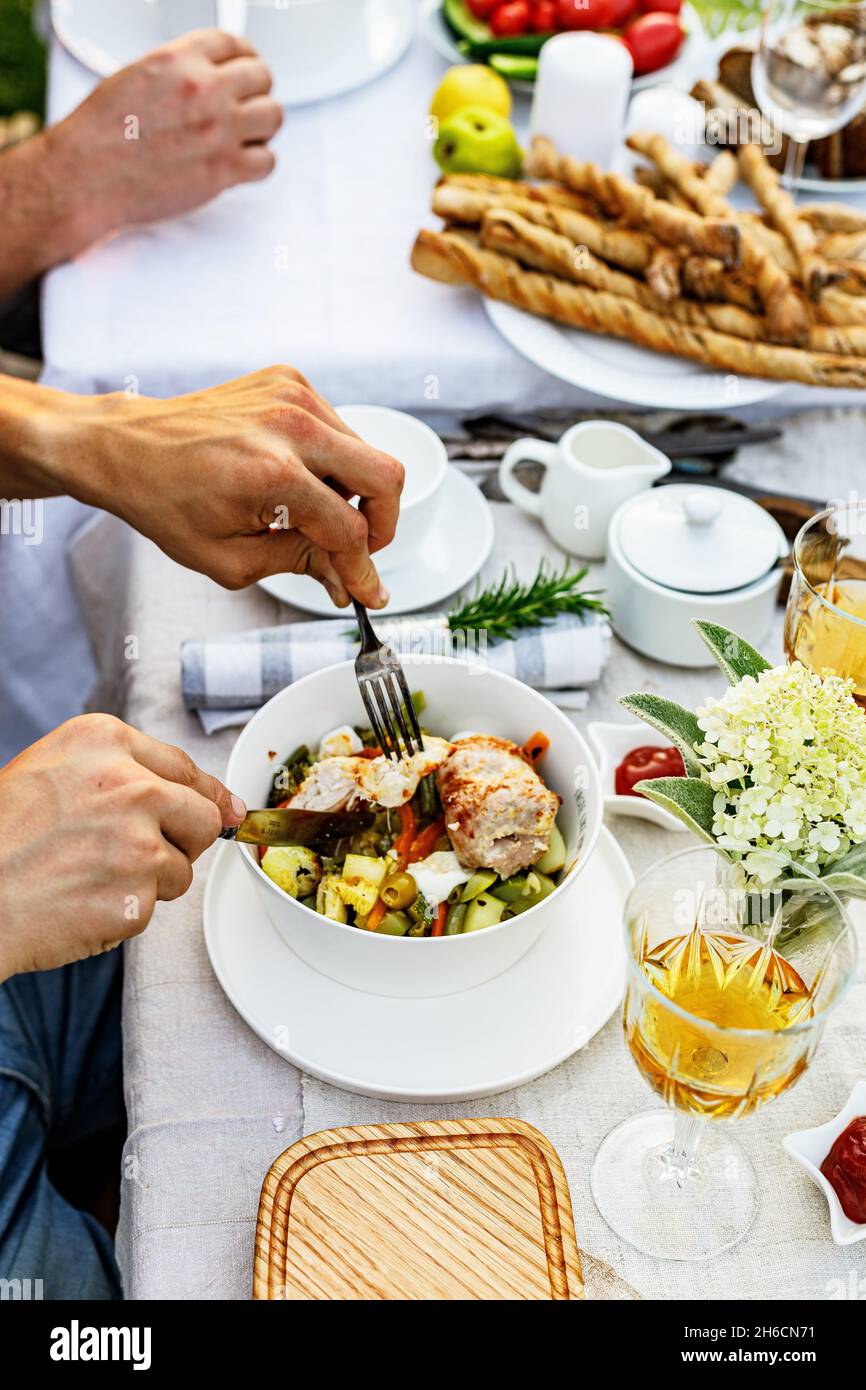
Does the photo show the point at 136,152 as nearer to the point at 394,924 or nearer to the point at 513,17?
the point at 513,17

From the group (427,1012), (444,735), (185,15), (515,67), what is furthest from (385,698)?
Result: (185,15)

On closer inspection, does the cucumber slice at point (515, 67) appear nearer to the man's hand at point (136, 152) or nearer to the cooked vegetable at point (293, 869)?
the man's hand at point (136, 152)

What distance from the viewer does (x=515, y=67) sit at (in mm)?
2234

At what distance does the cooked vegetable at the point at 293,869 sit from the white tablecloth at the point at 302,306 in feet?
3.05

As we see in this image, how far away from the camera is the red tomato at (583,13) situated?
228 centimetres

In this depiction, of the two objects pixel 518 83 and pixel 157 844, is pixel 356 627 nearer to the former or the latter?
pixel 157 844

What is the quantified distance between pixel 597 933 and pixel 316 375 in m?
1.02

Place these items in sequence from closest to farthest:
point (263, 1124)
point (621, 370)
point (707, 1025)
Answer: point (707, 1025) → point (263, 1124) → point (621, 370)

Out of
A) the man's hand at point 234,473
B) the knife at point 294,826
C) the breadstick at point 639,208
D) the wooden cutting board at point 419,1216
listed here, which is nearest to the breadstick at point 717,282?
the breadstick at point 639,208

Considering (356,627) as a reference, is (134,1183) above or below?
below

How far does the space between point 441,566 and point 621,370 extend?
1.53 feet

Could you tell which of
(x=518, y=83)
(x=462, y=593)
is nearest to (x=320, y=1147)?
(x=462, y=593)

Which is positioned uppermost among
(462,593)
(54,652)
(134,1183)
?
(462,593)
